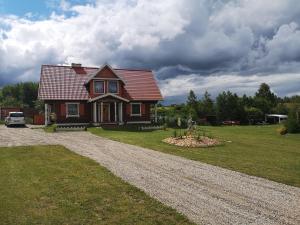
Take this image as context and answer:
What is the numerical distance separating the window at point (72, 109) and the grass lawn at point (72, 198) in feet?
82.2

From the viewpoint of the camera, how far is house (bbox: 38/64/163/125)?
39438 millimetres

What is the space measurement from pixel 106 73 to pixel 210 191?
31.8m

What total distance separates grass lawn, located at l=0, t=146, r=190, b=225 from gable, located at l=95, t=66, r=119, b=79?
26040 millimetres

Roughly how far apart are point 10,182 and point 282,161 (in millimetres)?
10242

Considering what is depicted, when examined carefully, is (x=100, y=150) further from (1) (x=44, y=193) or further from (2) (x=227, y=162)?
(1) (x=44, y=193)

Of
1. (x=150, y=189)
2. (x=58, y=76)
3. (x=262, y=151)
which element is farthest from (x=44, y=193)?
(x=58, y=76)

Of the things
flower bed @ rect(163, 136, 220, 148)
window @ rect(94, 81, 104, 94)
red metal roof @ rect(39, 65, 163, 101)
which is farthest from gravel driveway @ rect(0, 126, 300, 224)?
window @ rect(94, 81, 104, 94)

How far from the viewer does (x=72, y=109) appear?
40.1 metres

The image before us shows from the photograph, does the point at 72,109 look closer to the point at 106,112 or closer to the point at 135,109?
the point at 106,112

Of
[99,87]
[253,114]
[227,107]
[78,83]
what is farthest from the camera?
[253,114]

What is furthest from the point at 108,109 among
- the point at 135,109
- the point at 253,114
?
the point at 253,114

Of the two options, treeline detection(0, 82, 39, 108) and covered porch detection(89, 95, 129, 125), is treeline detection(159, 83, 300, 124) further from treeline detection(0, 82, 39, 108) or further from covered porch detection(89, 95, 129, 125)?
treeline detection(0, 82, 39, 108)

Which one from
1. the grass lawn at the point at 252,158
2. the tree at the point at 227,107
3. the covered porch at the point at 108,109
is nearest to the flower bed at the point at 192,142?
the grass lawn at the point at 252,158

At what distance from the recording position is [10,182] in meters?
11.7
